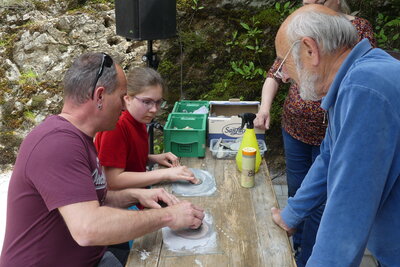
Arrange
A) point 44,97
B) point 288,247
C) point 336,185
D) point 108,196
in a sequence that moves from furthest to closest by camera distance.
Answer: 1. point 44,97
2. point 108,196
3. point 288,247
4. point 336,185

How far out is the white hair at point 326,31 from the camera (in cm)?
137

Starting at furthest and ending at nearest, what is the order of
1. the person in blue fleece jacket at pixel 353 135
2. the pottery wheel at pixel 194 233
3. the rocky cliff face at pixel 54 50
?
the rocky cliff face at pixel 54 50
the pottery wheel at pixel 194 233
the person in blue fleece jacket at pixel 353 135

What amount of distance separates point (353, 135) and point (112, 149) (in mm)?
1357

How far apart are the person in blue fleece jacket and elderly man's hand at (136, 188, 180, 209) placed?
799mm

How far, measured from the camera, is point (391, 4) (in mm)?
4609

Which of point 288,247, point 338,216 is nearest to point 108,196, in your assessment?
point 288,247

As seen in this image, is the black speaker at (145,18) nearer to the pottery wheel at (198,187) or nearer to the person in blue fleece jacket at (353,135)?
the pottery wheel at (198,187)

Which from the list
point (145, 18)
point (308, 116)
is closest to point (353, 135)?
point (308, 116)

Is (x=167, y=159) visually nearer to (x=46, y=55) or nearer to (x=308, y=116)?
(x=308, y=116)

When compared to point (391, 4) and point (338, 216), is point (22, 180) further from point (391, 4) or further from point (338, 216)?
point (391, 4)

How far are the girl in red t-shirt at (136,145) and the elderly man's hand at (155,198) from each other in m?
0.19

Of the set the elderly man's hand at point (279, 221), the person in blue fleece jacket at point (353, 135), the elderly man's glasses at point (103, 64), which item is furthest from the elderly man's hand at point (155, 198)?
the person in blue fleece jacket at point (353, 135)

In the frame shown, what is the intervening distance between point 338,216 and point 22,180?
1.17m

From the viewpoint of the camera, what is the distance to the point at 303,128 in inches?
104
